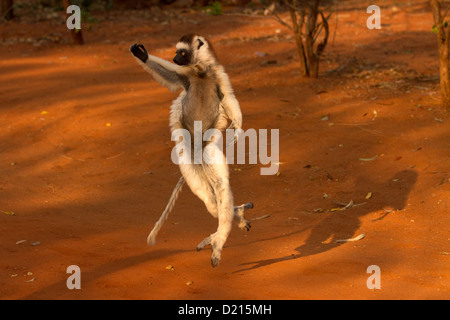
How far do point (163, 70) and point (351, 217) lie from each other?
247cm

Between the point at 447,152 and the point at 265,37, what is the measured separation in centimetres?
764

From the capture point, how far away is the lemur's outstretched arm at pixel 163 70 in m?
4.77

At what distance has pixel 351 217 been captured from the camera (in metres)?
6.21

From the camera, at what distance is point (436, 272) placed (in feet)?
15.6

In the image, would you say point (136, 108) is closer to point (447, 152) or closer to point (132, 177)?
point (132, 177)

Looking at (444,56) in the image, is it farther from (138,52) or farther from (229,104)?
(138,52)

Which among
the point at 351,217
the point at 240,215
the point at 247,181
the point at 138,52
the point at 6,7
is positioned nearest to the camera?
the point at 138,52

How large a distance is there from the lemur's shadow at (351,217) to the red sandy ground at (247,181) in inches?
0.8

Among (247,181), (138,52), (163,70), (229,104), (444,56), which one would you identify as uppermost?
(444,56)

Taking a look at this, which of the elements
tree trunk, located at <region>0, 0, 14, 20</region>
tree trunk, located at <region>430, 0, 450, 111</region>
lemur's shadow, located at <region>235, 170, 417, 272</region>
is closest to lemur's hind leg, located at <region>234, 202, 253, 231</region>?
lemur's shadow, located at <region>235, 170, 417, 272</region>

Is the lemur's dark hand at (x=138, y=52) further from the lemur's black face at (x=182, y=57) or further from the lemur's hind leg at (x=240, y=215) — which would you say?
the lemur's hind leg at (x=240, y=215)

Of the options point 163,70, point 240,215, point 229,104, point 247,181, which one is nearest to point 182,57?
point 163,70

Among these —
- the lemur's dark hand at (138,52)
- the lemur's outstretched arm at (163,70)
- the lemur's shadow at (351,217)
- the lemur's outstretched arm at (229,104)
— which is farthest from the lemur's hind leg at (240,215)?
the lemur's dark hand at (138,52)

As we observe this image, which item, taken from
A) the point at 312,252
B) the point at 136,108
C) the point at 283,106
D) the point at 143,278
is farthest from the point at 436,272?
the point at 136,108
